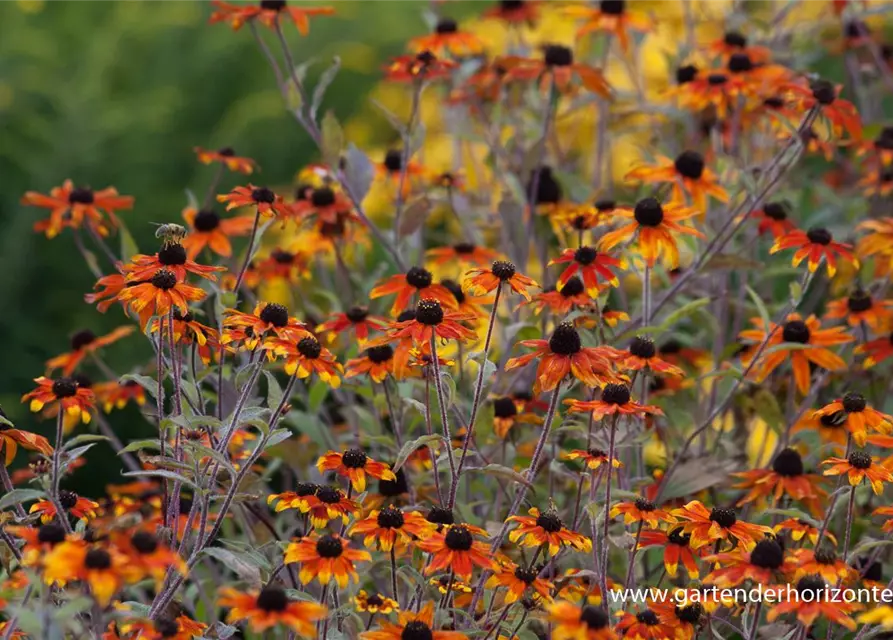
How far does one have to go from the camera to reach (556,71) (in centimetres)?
238

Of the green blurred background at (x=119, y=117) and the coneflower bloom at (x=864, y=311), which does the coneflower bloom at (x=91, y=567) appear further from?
the green blurred background at (x=119, y=117)

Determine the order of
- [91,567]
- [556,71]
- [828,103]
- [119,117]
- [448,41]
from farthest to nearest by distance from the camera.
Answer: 1. [119,117]
2. [448,41]
3. [556,71]
4. [828,103]
5. [91,567]

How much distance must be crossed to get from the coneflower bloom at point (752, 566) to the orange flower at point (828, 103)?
0.93 meters

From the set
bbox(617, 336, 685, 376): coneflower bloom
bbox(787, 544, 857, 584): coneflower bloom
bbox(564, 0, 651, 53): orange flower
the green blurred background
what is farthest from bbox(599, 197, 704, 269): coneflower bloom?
the green blurred background

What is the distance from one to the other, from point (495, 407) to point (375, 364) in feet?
0.75

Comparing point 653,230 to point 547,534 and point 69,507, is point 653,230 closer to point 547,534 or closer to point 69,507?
point 547,534

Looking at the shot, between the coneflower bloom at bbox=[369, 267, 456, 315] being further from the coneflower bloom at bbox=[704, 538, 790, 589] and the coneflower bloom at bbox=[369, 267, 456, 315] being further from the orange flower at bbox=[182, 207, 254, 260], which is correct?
the coneflower bloom at bbox=[704, 538, 790, 589]

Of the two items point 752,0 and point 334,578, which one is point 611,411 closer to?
point 334,578

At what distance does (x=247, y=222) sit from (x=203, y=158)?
18 cm

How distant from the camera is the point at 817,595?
1313 mm

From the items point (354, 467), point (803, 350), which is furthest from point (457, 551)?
point (803, 350)

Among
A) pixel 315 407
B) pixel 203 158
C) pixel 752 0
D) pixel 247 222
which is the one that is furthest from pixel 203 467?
pixel 752 0

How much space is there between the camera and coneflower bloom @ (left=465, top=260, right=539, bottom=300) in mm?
1548

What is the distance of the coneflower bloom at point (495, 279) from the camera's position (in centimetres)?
155
